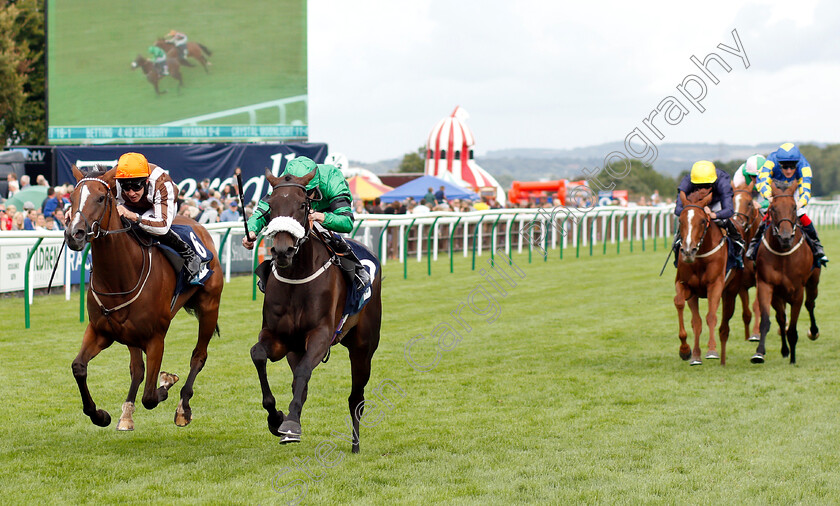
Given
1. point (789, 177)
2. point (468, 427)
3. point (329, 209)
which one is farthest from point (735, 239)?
point (329, 209)

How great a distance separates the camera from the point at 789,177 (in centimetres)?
912

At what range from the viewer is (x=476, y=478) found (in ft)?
17.1

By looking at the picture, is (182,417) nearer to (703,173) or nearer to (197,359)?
(197,359)

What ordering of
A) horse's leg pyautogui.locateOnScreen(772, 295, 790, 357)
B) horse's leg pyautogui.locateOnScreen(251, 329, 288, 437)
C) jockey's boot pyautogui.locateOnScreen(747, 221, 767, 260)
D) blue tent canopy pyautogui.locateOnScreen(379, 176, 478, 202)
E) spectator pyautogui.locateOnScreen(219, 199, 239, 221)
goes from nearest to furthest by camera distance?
horse's leg pyautogui.locateOnScreen(251, 329, 288, 437)
horse's leg pyautogui.locateOnScreen(772, 295, 790, 357)
jockey's boot pyautogui.locateOnScreen(747, 221, 767, 260)
spectator pyautogui.locateOnScreen(219, 199, 239, 221)
blue tent canopy pyautogui.locateOnScreen(379, 176, 478, 202)

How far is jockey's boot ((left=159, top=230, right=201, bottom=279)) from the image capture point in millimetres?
6363

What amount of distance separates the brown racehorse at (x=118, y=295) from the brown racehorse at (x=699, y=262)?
436 cm

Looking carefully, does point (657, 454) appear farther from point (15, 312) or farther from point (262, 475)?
point (15, 312)

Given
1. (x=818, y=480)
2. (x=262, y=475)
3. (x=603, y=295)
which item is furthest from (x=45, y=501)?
(x=603, y=295)

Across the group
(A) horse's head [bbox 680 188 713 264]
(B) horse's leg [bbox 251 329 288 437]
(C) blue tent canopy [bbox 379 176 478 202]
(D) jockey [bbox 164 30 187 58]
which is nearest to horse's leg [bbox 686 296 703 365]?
(A) horse's head [bbox 680 188 713 264]

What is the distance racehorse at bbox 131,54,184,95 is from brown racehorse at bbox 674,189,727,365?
1363cm

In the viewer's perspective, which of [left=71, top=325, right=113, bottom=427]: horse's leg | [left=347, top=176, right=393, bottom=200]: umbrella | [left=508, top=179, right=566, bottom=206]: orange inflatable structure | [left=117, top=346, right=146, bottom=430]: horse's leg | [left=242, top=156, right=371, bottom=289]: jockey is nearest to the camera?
[left=242, top=156, right=371, bottom=289]: jockey

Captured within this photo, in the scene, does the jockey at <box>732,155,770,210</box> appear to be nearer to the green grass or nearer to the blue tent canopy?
the green grass

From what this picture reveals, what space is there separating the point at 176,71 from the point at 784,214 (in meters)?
14.2

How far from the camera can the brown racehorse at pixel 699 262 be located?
8.47 metres
